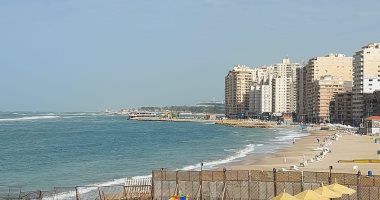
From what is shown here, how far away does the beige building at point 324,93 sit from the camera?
183750 mm

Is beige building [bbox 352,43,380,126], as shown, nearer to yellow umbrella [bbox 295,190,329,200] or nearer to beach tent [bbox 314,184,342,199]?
beach tent [bbox 314,184,342,199]

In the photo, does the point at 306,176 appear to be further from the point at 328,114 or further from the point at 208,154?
the point at 328,114

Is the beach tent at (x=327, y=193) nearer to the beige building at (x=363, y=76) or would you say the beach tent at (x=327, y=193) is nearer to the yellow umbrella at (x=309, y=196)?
the yellow umbrella at (x=309, y=196)

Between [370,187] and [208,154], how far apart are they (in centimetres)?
4456

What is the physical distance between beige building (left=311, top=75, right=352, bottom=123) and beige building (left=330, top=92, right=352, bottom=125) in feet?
11.6

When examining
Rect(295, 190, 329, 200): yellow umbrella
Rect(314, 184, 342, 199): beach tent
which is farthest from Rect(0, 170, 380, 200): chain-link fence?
Result: Rect(295, 190, 329, 200): yellow umbrella

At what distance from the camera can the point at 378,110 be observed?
140 meters

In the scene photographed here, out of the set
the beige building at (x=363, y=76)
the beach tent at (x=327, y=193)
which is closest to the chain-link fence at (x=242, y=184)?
the beach tent at (x=327, y=193)

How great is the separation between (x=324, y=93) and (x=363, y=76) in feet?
69.3

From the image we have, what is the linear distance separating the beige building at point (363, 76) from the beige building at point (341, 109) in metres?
3.84

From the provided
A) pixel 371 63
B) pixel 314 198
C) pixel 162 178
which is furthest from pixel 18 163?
pixel 371 63

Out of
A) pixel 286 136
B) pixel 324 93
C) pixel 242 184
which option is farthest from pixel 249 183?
pixel 324 93

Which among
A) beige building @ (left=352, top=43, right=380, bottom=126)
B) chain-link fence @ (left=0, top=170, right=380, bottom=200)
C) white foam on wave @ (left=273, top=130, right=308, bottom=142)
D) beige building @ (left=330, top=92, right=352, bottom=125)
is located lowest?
white foam on wave @ (left=273, top=130, right=308, bottom=142)

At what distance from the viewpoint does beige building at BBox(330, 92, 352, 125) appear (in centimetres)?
16695
